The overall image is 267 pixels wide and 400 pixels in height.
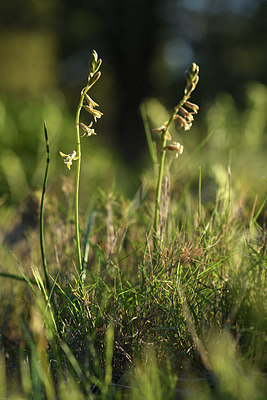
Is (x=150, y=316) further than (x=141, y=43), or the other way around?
(x=141, y=43)

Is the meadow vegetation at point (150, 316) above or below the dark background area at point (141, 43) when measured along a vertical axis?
below

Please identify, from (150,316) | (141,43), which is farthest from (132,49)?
(150,316)

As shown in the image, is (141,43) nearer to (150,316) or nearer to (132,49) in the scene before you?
(132,49)

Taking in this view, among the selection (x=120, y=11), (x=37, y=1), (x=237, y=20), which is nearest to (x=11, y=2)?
(x=37, y=1)

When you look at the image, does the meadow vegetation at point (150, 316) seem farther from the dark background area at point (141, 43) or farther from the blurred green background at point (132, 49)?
the dark background area at point (141, 43)

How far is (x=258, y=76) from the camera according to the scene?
10.8 metres

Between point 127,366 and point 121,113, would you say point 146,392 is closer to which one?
point 127,366

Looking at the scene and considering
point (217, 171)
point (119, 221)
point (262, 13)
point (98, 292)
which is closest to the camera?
point (98, 292)

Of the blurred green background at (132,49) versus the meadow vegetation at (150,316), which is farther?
the blurred green background at (132,49)

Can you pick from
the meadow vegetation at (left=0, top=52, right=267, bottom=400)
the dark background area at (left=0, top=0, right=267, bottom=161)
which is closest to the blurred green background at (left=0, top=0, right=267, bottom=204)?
the dark background area at (left=0, top=0, right=267, bottom=161)

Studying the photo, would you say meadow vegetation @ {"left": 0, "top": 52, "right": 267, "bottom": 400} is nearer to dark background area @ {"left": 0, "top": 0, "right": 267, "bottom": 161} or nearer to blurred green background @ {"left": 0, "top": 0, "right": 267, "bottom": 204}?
blurred green background @ {"left": 0, "top": 0, "right": 267, "bottom": 204}

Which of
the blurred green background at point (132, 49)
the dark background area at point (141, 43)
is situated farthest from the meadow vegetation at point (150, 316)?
the dark background area at point (141, 43)

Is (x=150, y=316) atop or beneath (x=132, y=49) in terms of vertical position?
beneath

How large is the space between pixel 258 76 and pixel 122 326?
10.5m
